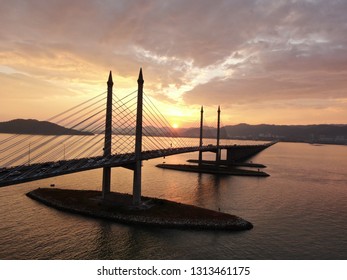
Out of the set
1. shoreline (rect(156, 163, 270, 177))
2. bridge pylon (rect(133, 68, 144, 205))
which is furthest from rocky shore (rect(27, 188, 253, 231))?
shoreline (rect(156, 163, 270, 177))

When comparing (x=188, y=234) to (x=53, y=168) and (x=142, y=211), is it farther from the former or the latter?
(x=53, y=168)

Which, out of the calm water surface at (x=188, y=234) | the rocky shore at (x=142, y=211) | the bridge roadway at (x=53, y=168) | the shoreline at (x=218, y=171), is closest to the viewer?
the bridge roadway at (x=53, y=168)

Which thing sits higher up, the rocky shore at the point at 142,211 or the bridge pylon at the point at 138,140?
the bridge pylon at the point at 138,140

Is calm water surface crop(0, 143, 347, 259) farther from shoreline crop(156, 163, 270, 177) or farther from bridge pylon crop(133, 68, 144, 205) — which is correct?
shoreline crop(156, 163, 270, 177)

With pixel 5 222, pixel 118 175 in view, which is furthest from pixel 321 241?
pixel 118 175

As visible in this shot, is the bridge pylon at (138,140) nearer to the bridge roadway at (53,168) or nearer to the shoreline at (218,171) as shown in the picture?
the bridge roadway at (53,168)

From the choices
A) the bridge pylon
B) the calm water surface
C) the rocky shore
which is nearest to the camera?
the calm water surface

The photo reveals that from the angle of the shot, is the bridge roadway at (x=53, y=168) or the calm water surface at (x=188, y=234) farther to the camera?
the calm water surface at (x=188, y=234)

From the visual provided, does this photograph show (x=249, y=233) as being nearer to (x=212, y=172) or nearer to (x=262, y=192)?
(x=262, y=192)

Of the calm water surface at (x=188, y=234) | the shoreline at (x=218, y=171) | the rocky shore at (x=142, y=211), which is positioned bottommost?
the calm water surface at (x=188, y=234)

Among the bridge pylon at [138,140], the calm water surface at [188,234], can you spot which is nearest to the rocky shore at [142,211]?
the calm water surface at [188,234]
